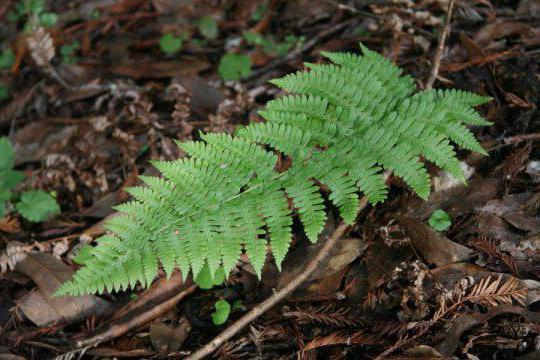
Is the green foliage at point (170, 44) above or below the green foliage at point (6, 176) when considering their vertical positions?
above

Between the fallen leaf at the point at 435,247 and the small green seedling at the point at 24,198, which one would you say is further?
the small green seedling at the point at 24,198

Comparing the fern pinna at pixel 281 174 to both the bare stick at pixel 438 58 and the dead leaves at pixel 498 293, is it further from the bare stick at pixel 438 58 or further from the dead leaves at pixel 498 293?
the dead leaves at pixel 498 293

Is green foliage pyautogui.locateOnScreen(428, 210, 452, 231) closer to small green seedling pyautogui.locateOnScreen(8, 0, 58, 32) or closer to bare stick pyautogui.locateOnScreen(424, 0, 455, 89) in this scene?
bare stick pyautogui.locateOnScreen(424, 0, 455, 89)

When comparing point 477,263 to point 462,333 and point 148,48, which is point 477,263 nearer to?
point 462,333

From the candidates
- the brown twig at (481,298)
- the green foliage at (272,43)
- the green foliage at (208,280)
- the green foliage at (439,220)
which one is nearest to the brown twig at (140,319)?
the green foliage at (208,280)

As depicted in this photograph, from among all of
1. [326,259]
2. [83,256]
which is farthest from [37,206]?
[326,259]

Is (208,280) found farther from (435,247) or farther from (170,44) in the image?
(170,44)

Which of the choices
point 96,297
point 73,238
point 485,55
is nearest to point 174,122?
point 73,238
